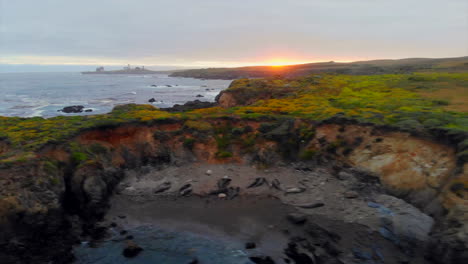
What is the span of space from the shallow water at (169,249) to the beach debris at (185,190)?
15.9 feet

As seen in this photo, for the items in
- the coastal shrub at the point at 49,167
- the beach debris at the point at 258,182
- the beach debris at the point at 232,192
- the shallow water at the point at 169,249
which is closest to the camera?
the shallow water at the point at 169,249

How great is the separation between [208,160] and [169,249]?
1220 centimetres

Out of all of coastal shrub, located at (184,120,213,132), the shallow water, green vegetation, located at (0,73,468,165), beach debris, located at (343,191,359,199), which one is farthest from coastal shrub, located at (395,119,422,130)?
coastal shrub, located at (184,120,213,132)

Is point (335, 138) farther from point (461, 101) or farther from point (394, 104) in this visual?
point (461, 101)

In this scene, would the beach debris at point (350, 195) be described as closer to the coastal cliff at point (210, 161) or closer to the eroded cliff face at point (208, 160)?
the coastal cliff at point (210, 161)

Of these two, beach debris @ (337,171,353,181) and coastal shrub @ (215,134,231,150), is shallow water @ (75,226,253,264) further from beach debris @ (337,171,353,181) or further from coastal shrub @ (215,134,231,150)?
coastal shrub @ (215,134,231,150)

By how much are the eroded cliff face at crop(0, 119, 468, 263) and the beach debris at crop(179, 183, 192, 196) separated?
15.4 feet

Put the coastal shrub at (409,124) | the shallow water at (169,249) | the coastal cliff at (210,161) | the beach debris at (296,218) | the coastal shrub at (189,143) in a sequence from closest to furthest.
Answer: the shallow water at (169,249)
the coastal cliff at (210,161)
the beach debris at (296,218)
the coastal shrub at (409,124)
the coastal shrub at (189,143)

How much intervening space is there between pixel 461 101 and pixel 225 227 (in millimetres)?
31229

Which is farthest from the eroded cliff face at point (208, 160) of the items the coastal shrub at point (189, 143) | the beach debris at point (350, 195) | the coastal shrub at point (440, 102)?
the coastal shrub at point (440, 102)

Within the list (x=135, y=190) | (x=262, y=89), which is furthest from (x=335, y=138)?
(x=262, y=89)

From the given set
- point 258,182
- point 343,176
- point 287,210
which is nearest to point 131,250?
point 287,210

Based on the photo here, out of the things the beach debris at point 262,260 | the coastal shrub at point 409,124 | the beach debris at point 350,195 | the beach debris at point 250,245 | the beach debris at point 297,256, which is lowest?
the beach debris at point 262,260

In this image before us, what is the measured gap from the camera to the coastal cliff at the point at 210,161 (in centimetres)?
1774
